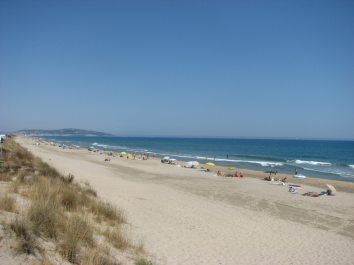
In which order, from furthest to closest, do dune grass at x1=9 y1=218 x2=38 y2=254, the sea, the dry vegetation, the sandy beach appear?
the sea, the sandy beach, the dry vegetation, dune grass at x1=9 y1=218 x2=38 y2=254

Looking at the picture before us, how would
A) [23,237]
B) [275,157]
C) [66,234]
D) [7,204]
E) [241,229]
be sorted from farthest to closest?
[275,157], [241,229], [7,204], [66,234], [23,237]

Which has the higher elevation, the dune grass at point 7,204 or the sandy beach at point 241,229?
the dune grass at point 7,204

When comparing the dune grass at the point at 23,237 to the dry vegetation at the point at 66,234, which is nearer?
the dune grass at the point at 23,237

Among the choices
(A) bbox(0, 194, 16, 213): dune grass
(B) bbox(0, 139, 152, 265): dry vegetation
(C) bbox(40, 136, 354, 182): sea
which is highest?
(A) bbox(0, 194, 16, 213): dune grass

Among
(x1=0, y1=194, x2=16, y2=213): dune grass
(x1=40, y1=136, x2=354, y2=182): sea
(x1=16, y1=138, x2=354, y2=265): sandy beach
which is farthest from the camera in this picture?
(x1=40, y1=136, x2=354, y2=182): sea

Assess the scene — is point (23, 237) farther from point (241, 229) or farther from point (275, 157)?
point (275, 157)

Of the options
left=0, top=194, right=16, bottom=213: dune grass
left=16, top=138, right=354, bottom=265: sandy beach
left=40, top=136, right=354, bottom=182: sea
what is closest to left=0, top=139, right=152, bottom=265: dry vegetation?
left=0, top=194, right=16, bottom=213: dune grass

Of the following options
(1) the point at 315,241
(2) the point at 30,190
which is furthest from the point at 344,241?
(2) the point at 30,190

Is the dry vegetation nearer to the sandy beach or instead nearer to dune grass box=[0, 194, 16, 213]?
dune grass box=[0, 194, 16, 213]

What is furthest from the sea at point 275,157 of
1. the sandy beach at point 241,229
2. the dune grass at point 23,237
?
the dune grass at point 23,237

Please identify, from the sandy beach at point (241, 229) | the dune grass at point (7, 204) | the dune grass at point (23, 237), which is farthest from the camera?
the sandy beach at point (241, 229)

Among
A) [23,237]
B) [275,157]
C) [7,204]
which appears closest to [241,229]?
[7,204]

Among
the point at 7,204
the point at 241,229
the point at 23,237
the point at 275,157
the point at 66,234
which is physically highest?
the point at 7,204

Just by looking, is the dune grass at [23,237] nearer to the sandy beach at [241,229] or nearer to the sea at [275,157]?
the sandy beach at [241,229]
